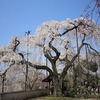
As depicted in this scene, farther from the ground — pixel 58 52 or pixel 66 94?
pixel 58 52

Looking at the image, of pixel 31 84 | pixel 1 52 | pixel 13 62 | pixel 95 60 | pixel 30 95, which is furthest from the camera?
pixel 31 84

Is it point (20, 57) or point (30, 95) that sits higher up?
point (20, 57)

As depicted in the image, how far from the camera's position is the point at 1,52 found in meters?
32.8

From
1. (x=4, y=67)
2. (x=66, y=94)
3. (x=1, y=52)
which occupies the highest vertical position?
(x=1, y=52)

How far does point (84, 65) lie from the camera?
41062 millimetres

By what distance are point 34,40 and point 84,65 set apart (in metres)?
12.5

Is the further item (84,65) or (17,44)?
(84,65)

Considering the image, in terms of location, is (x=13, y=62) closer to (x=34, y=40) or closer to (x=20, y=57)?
(x=20, y=57)

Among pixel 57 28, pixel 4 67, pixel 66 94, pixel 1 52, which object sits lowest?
pixel 66 94

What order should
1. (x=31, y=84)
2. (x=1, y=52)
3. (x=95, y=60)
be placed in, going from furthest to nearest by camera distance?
1. (x=31, y=84)
2. (x=95, y=60)
3. (x=1, y=52)

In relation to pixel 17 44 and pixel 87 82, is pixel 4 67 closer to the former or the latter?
pixel 17 44

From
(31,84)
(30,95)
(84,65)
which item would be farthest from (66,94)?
(31,84)

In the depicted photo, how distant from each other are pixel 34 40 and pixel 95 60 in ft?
42.4

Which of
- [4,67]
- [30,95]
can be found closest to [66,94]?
[30,95]
